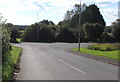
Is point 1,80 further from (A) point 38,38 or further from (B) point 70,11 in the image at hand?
(B) point 70,11

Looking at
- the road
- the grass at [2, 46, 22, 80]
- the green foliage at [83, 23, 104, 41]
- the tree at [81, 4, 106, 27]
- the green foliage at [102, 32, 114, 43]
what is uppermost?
the tree at [81, 4, 106, 27]

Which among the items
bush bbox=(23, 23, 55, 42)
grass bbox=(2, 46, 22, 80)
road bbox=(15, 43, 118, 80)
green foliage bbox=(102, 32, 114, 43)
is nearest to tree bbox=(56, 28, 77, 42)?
bush bbox=(23, 23, 55, 42)

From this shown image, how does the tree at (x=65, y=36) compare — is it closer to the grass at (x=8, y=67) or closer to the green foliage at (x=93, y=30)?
the green foliage at (x=93, y=30)

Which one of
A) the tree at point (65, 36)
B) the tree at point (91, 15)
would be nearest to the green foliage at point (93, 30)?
the tree at point (65, 36)

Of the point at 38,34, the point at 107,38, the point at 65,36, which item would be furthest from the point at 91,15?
the point at 38,34

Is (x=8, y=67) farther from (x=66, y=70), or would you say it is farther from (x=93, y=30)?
(x=93, y=30)

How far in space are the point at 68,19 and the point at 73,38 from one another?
1177 inches

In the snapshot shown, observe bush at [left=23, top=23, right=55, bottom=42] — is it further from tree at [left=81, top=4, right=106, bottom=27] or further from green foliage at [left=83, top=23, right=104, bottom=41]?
tree at [left=81, top=4, right=106, bottom=27]

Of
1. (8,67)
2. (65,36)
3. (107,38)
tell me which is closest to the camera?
(8,67)

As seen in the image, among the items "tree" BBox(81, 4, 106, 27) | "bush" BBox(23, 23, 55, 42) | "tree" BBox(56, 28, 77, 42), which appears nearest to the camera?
"bush" BBox(23, 23, 55, 42)

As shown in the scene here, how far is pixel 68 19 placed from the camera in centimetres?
10931

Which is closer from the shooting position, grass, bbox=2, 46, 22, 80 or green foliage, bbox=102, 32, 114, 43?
grass, bbox=2, 46, 22, 80

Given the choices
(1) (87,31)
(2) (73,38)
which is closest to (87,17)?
(2) (73,38)

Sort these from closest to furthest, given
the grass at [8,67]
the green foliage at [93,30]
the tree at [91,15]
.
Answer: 1. the grass at [8,67]
2. the green foliage at [93,30]
3. the tree at [91,15]
